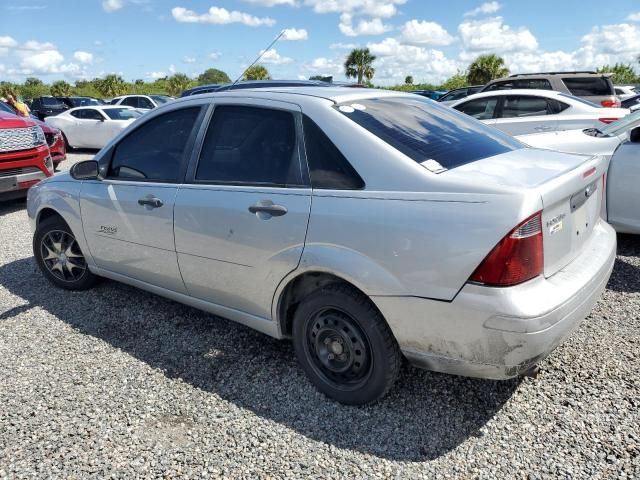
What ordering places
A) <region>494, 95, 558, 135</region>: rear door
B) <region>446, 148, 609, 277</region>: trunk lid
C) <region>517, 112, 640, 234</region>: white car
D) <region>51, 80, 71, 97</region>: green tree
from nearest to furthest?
<region>446, 148, 609, 277</region>: trunk lid < <region>517, 112, 640, 234</region>: white car < <region>494, 95, 558, 135</region>: rear door < <region>51, 80, 71, 97</region>: green tree

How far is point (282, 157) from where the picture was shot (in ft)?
9.04

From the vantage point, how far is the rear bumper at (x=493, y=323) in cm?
207

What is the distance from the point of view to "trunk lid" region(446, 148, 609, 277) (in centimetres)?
219

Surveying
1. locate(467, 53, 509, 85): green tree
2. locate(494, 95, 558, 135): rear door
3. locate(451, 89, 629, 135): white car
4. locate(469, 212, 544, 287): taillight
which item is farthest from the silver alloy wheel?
locate(467, 53, 509, 85): green tree

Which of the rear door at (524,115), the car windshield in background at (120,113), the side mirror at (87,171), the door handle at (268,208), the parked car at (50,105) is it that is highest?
the parked car at (50,105)

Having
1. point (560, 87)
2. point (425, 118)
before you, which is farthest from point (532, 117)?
point (425, 118)

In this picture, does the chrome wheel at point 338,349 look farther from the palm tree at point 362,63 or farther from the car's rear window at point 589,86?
the palm tree at point 362,63

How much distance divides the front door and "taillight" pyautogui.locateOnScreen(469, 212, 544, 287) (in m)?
1.98

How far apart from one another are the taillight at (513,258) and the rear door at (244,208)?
3.02 ft

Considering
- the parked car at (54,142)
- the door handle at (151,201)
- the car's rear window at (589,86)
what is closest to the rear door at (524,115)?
the car's rear window at (589,86)

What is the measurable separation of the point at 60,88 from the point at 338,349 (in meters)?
61.8

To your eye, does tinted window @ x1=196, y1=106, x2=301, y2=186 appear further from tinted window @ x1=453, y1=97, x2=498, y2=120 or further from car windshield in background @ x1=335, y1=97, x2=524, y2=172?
tinted window @ x1=453, y1=97, x2=498, y2=120

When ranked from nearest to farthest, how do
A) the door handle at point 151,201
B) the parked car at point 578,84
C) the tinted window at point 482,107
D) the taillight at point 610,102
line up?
1. the door handle at point 151,201
2. the tinted window at point 482,107
3. the taillight at point 610,102
4. the parked car at point 578,84

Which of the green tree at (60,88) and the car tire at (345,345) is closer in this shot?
the car tire at (345,345)
